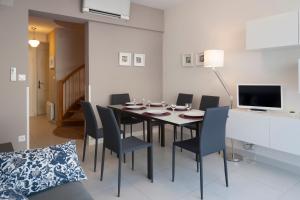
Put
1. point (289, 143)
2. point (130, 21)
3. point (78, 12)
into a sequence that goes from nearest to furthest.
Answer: point (289, 143) < point (78, 12) < point (130, 21)

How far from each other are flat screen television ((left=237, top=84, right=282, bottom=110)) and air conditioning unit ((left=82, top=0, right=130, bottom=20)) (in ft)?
8.32

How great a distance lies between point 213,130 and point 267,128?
3.02ft

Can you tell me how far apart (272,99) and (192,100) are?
1.63 meters

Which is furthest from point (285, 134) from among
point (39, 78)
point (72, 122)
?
point (39, 78)

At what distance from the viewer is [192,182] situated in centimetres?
267

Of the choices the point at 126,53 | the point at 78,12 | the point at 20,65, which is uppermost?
the point at 78,12

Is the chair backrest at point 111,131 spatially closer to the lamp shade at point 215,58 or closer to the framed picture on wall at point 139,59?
the lamp shade at point 215,58

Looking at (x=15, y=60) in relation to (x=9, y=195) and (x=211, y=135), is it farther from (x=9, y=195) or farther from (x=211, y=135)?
(x=211, y=135)

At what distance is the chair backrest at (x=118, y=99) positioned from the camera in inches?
171

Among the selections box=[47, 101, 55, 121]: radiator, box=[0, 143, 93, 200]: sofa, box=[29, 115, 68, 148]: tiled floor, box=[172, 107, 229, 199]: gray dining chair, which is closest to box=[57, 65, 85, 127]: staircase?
box=[29, 115, 68, 148]: tiled floor

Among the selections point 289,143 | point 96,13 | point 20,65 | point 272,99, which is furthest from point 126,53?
point 289,143

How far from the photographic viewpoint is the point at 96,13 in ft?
13.2

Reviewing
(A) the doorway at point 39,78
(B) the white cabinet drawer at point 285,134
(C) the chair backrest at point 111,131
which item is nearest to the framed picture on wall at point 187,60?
(B) the white cabinet drawer at point 285,134

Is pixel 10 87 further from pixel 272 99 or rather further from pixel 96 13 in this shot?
pixel 272 99
